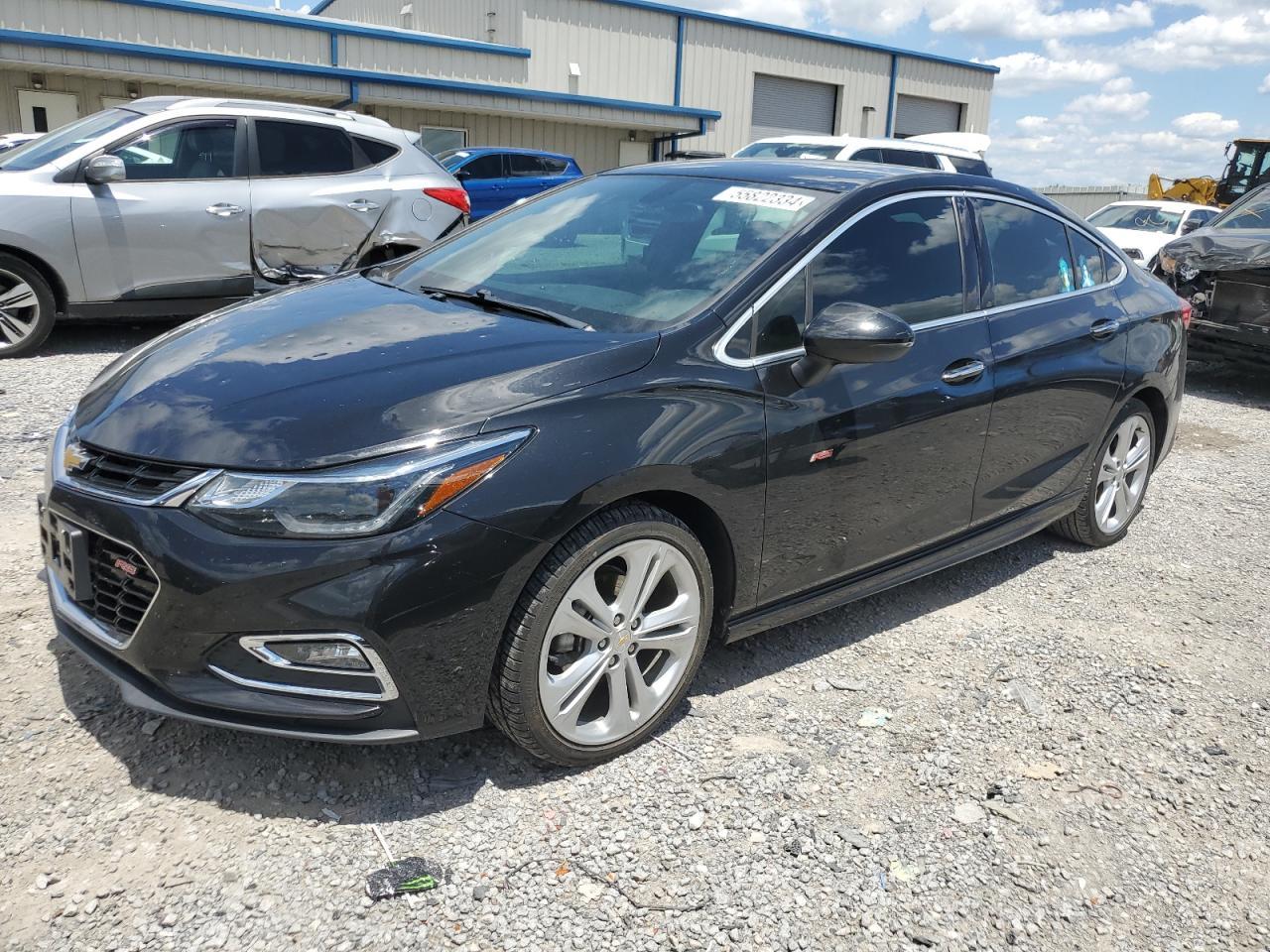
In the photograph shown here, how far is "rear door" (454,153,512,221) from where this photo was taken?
15.7 m

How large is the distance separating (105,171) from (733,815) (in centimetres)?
628

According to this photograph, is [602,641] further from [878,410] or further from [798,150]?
[798,150]

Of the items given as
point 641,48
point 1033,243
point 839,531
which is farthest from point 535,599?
point 641,48

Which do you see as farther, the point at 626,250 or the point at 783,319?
the point at 626,250

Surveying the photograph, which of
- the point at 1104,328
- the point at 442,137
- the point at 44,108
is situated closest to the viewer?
the point at 1104,328

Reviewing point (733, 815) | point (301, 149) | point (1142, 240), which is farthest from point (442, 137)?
point (733, 815)

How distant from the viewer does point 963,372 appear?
3719mm

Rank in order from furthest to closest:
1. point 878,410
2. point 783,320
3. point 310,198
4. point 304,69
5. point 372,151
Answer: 1. point 304,69
2. point 372,151
3. point 310,198
4. point 878,410
5. point 783,320

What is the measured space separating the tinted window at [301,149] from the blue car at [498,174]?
747 centimetres

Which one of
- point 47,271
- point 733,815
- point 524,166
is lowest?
point 733,815

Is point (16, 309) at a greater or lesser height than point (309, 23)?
lesser

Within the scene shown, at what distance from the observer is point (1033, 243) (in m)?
4.26

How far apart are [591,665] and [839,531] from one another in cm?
104

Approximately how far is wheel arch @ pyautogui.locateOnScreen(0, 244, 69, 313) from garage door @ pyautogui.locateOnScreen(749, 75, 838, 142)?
980 inches
